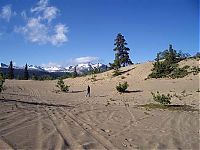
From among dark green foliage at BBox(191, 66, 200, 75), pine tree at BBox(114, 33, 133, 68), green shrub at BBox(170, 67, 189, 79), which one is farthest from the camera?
pine tree at BBox(114, 33, 133, 68)

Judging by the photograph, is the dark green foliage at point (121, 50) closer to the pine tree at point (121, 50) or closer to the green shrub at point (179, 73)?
the pine tree at point (121, 50)

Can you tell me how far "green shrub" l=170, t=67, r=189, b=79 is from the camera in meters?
38.0

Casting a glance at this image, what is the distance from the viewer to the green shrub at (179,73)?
38.0 m

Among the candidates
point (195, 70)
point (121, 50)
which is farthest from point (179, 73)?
point (121, 50)

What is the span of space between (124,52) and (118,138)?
60.8m

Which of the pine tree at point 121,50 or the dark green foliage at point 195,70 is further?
the pine tree at point 121,50

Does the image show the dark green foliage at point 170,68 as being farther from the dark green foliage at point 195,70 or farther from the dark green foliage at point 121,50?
the dark green foliage at point 121,50

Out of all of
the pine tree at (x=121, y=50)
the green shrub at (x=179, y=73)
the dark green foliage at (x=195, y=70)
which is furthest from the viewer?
the pine tree at (x=121, y=50)

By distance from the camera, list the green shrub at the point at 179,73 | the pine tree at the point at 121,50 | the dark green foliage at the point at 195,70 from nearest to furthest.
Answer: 1. the dark green foliage at the point at 195,70
2. the green shrub at the point at 179,73
3. the pine tree at the point at 121,50

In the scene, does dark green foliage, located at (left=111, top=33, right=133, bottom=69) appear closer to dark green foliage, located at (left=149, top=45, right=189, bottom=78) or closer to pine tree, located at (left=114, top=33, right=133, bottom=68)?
pine tree, located at (left=114, top=33, right=133, bottom=68)

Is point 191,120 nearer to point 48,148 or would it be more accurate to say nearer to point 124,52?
point 48,148

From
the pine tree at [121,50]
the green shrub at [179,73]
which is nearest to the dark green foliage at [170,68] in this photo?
the green shrub at [179,73]

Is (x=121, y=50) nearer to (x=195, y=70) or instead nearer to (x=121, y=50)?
(x=121, y=50)

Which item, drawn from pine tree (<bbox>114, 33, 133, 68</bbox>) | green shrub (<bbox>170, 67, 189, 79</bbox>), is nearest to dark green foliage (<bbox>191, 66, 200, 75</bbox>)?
green shrub (<bbox>170, 67, 189, 79</bbox>)
